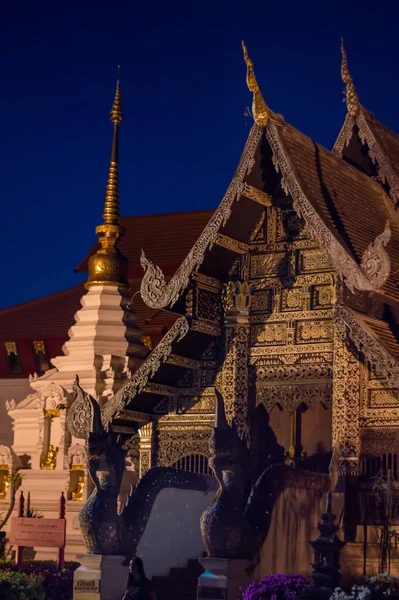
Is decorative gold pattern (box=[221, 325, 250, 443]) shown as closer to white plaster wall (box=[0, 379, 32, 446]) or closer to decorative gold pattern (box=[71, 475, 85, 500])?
decorative gold pattern (box=[71, 475, 85, 500])

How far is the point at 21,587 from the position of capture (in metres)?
15.9

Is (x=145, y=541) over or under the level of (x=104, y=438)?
under

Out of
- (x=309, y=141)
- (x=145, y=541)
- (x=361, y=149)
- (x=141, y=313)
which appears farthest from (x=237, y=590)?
(x=141, y=313)

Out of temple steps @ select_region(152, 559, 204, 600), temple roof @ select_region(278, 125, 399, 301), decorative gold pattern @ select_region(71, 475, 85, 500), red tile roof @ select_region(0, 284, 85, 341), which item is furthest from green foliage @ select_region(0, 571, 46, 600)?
red tile roof @ select_region(0, 284, 85, 341)

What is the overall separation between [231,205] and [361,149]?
12.5ft

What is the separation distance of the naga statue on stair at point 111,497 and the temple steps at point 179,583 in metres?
0.89

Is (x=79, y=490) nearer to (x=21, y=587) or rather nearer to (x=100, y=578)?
(x=21, y=587)

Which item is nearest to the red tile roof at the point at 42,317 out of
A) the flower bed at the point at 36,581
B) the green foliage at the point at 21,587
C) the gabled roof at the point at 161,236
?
the gabled roof at the point at 161,236

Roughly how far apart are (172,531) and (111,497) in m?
1.62

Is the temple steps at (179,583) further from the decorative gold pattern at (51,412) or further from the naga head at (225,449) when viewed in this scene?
the decorative gold pattern at (51,412)

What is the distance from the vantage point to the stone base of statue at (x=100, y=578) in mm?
15484

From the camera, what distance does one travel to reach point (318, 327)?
16703 millimetres

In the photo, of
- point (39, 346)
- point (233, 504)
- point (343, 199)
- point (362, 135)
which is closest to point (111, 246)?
point (362, 135)

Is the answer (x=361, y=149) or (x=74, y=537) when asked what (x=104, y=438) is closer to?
(x=74, y=537)
